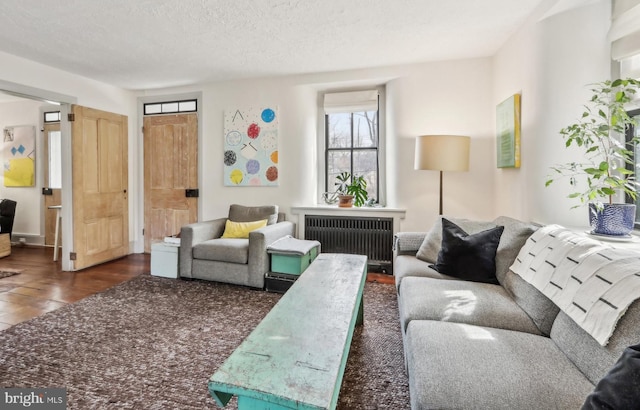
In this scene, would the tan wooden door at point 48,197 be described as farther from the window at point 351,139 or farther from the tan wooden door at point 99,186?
the window at point 351,139

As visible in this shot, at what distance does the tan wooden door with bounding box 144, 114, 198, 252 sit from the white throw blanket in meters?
4.03

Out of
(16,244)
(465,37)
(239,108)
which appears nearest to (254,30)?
(239,108)

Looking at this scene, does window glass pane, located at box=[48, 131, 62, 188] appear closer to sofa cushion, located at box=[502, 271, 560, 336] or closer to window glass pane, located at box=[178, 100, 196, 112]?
window glass pane, located at box=[178, 100, 196, 112]

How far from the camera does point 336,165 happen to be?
4.34 metres

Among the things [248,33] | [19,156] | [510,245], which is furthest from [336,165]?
[19,156]

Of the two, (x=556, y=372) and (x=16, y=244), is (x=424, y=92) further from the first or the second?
(x=16, y=244)

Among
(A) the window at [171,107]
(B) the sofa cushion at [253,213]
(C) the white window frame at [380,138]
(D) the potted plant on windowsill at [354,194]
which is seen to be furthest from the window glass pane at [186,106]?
(D) the potted plant on windowsill at [354,194]

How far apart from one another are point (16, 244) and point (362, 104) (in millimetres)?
6102

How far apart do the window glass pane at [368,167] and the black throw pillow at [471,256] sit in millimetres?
1964

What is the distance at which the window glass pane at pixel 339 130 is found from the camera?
429 cm

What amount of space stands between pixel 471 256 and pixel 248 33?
2613mm

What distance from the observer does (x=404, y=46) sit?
123 inches

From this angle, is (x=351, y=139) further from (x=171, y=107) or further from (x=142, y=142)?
(x=142, y=142)

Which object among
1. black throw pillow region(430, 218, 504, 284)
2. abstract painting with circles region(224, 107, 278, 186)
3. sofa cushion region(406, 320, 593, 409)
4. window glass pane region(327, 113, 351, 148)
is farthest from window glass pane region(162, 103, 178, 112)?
sofa cushion region(406, 320, 593, 409)
